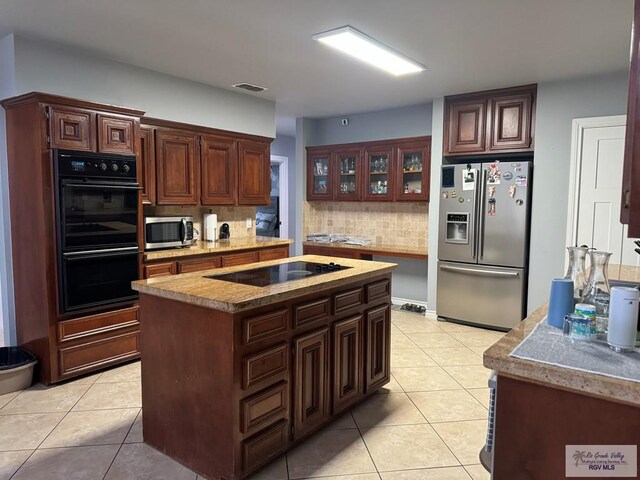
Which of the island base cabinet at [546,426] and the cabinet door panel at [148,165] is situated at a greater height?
the cabinet door panel at [148,165]

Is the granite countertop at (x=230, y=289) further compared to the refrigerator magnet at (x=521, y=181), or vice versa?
the refrigerator magnet at (x=521, y=181)

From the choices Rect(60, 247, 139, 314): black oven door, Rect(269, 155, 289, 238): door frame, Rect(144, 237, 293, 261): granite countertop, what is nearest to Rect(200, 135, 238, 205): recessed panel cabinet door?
Rect(144, 237, 293, 261): granite countertop

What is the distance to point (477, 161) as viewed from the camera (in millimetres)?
4965

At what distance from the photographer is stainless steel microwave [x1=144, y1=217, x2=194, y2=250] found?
388 cm

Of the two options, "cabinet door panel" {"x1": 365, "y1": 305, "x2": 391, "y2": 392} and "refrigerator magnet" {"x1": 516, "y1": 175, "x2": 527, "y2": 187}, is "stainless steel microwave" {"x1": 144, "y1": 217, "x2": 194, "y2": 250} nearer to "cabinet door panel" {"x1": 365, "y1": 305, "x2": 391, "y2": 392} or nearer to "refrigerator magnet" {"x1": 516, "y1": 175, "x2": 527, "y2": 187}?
"cabinet door panel" {"x1": 365, "y1": 305, "x2": 391, "y2": 392}

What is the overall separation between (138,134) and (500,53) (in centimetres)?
298

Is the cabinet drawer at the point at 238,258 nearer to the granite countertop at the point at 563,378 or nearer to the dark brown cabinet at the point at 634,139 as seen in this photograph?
the granite countertop at the point at 563,378

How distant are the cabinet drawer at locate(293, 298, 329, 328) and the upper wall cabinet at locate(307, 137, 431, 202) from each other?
10.2 feet

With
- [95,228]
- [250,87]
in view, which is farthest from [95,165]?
[250,87]

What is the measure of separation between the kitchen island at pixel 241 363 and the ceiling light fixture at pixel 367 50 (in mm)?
1658

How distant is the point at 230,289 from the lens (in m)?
2.18

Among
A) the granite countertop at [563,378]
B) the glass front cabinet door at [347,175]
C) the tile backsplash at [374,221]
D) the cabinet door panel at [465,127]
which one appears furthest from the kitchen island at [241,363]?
the glass front cabinet door at [347,175]

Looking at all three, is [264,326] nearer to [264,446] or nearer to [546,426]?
[264,446]

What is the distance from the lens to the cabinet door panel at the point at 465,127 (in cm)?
462
